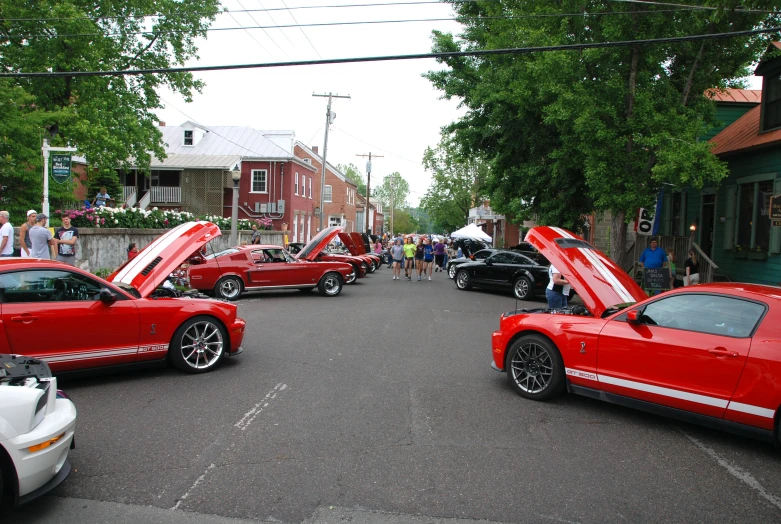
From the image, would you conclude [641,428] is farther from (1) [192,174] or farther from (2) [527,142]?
(1) [192,174]

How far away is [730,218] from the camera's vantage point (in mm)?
16516

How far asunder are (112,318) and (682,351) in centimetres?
589

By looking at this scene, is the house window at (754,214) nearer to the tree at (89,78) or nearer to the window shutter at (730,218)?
the window shutter at (730,218)

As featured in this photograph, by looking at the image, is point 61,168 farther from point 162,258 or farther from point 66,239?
point 162,258

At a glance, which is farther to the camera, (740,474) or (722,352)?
(722,352)

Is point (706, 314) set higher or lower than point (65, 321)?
higher

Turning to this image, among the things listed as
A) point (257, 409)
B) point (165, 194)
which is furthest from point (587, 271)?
point (165, 194)

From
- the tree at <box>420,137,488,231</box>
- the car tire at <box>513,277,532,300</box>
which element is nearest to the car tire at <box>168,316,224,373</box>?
the car tire at <box>513,277,532,300</box>

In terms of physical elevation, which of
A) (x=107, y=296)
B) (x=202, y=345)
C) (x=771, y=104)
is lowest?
(x=202, y=345)

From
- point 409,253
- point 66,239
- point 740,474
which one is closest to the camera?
point 740,474

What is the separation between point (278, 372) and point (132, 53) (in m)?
23.3

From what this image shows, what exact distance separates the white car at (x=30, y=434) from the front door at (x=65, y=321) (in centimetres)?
209

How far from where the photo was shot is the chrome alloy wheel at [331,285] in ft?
53.5

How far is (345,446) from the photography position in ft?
15.5
